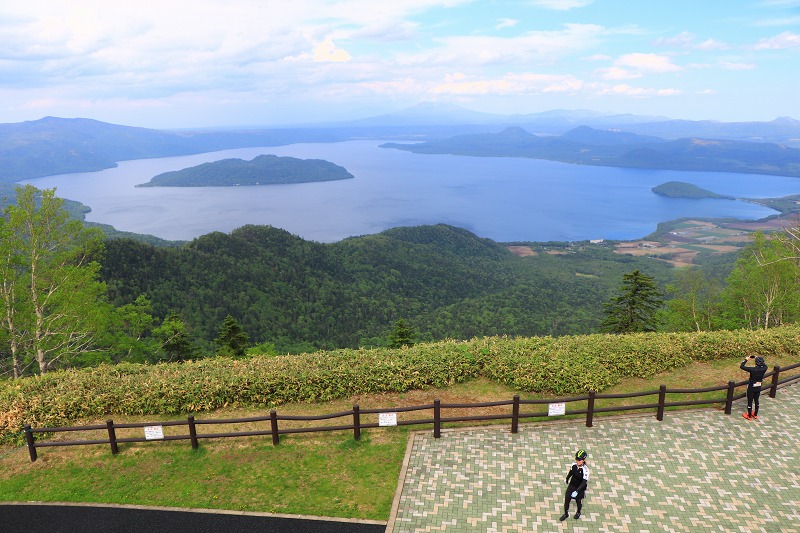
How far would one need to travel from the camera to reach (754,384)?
485 inches

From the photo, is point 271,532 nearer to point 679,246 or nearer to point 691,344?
point 691,344

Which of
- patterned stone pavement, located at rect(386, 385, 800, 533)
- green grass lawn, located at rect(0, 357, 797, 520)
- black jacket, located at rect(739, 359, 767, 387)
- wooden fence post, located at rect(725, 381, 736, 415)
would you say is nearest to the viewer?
patterned stone pavement, located at rect(386, 385, 800, 533)

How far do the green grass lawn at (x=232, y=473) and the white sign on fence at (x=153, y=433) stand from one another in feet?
1.48

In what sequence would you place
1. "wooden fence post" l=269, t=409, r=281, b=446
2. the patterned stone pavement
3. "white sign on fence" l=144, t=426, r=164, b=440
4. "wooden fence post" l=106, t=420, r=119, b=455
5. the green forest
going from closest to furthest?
the patterned stone pavement → "wooden fence post" l=106, t=420, r=119, b=455 → "white sign on fence" l=144, t=426, r=164, b=440 → "wooden fence post" l=269, t=409, r=281, b=446 → the green forest

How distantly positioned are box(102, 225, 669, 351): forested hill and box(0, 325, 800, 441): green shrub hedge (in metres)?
37.5

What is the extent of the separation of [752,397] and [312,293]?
65.0 m

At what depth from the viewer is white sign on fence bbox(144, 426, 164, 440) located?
1186 centimetres

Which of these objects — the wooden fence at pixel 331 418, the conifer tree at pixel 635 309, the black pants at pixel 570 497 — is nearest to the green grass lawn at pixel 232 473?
the wooden fence at pixel 331 418

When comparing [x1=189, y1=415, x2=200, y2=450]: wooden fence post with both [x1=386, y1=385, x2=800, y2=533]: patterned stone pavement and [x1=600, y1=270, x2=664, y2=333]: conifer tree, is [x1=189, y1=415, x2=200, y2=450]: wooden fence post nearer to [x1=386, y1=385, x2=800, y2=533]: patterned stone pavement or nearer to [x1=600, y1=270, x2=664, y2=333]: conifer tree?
[x1=386, y1=385, x2=800, y2=533]: patterned stone pavement

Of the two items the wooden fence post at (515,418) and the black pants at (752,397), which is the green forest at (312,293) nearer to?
the black pants at (752,397)

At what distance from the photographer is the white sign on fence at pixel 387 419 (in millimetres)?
12070

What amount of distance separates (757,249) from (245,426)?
133ft

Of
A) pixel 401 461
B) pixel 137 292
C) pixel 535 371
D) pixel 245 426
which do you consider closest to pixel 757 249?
pixel 535 371

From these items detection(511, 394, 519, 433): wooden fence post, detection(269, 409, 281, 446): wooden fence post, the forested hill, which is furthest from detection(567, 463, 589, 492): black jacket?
the forested hill
